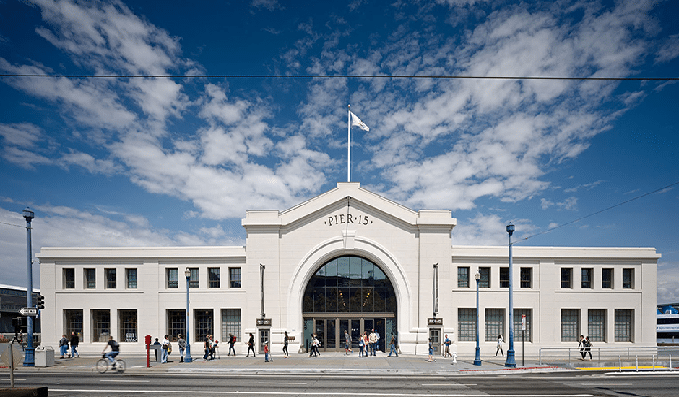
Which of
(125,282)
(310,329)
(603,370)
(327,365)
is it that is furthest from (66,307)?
(603,370)

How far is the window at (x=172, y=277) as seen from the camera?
32500 millimetres

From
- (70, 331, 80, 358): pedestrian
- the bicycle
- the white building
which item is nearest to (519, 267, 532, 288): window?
the white building

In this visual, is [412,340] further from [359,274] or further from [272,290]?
[272,290]

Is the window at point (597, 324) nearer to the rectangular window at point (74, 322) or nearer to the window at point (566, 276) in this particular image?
the window at point (566, 276)

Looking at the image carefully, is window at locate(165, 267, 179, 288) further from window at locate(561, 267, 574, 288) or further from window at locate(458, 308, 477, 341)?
window at locate(561, 267, 574, 288)

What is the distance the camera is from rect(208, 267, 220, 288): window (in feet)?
106

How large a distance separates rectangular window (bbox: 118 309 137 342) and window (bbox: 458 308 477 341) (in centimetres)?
2597

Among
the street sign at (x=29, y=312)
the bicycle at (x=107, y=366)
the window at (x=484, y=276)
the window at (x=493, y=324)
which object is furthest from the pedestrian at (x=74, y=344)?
the window at (x=493, y=324)

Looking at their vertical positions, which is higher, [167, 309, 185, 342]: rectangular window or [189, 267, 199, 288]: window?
[189, 267, 199, 288]: window

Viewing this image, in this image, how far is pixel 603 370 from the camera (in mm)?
24234

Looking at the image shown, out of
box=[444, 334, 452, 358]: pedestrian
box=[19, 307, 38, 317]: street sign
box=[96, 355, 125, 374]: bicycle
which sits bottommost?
box=[444, 334, 452, 358]: pedestrian

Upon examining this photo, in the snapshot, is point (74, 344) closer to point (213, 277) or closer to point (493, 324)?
point (213, 277)

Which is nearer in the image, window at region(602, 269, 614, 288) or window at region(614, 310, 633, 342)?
window at region(614, 310, 633, 342)

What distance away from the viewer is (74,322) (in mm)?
32688
